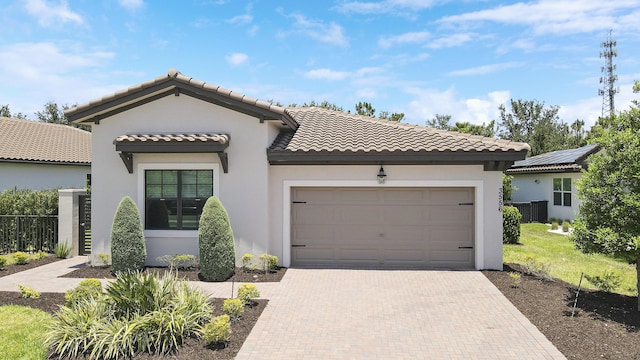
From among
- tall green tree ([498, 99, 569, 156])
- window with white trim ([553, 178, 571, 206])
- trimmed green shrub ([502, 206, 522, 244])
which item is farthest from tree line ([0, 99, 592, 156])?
Result: trimmed green shrub ([502, 206, 522, 244])

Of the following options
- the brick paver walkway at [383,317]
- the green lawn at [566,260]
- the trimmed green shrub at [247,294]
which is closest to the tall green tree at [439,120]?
the green lawn at [566,260]

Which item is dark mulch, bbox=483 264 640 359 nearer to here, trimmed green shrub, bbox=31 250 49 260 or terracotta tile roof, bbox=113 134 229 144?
terracotta tile roof, bbox=113 134 229 144

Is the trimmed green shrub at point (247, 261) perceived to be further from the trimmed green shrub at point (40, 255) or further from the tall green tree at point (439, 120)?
the tall green tree at point (439, 120)

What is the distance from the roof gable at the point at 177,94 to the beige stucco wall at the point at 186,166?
22 cm

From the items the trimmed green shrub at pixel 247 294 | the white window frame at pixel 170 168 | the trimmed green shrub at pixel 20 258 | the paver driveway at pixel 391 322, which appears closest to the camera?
the paver driveway at pixel 391 322

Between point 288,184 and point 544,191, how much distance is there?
61.9 ft

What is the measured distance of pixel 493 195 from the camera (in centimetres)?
1159

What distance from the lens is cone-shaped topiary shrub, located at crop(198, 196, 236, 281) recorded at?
10.4m

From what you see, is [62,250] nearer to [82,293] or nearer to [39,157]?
[82,293]

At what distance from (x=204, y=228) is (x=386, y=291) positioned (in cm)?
443

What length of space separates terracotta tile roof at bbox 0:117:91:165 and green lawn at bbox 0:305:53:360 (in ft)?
43.7

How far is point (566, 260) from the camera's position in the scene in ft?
44.6

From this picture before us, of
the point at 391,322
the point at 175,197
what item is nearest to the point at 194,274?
the point at 175,197

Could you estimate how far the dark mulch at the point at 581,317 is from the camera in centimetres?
647
